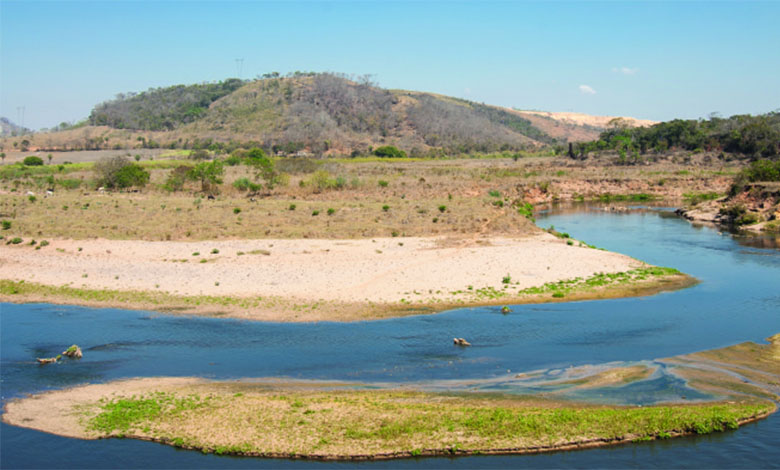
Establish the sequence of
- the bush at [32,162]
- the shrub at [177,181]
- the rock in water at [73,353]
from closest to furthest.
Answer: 1. the rock in water at [73,353]
2. the shrub at [177,181]
3. the bush at [32,162]

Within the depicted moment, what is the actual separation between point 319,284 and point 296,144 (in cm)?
8363

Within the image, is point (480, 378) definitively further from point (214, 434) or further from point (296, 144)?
point (296, 144)

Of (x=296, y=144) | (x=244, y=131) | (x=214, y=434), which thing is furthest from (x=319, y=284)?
(x=244, y=131)

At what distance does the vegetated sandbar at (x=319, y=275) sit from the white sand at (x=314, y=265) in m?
0.04

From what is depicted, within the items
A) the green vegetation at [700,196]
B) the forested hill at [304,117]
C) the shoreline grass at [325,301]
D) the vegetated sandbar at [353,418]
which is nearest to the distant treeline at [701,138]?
the green vegetation at [700,196]

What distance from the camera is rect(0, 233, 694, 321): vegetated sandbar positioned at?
22.4m

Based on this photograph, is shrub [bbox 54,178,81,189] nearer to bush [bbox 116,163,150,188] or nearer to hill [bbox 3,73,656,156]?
bush [bbox 116,163,150,188]

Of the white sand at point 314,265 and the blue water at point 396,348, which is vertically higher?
the white sand at point 314,265

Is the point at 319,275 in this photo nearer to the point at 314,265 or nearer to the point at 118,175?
the point at 314,265

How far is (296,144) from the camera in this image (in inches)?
4149

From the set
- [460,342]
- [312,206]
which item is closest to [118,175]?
[312,206]

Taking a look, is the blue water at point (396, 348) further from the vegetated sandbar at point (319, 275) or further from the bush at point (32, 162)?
the bush at point (32, 162)

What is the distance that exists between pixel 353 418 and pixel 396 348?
493 cm

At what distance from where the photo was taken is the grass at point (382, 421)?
12.1 meters
